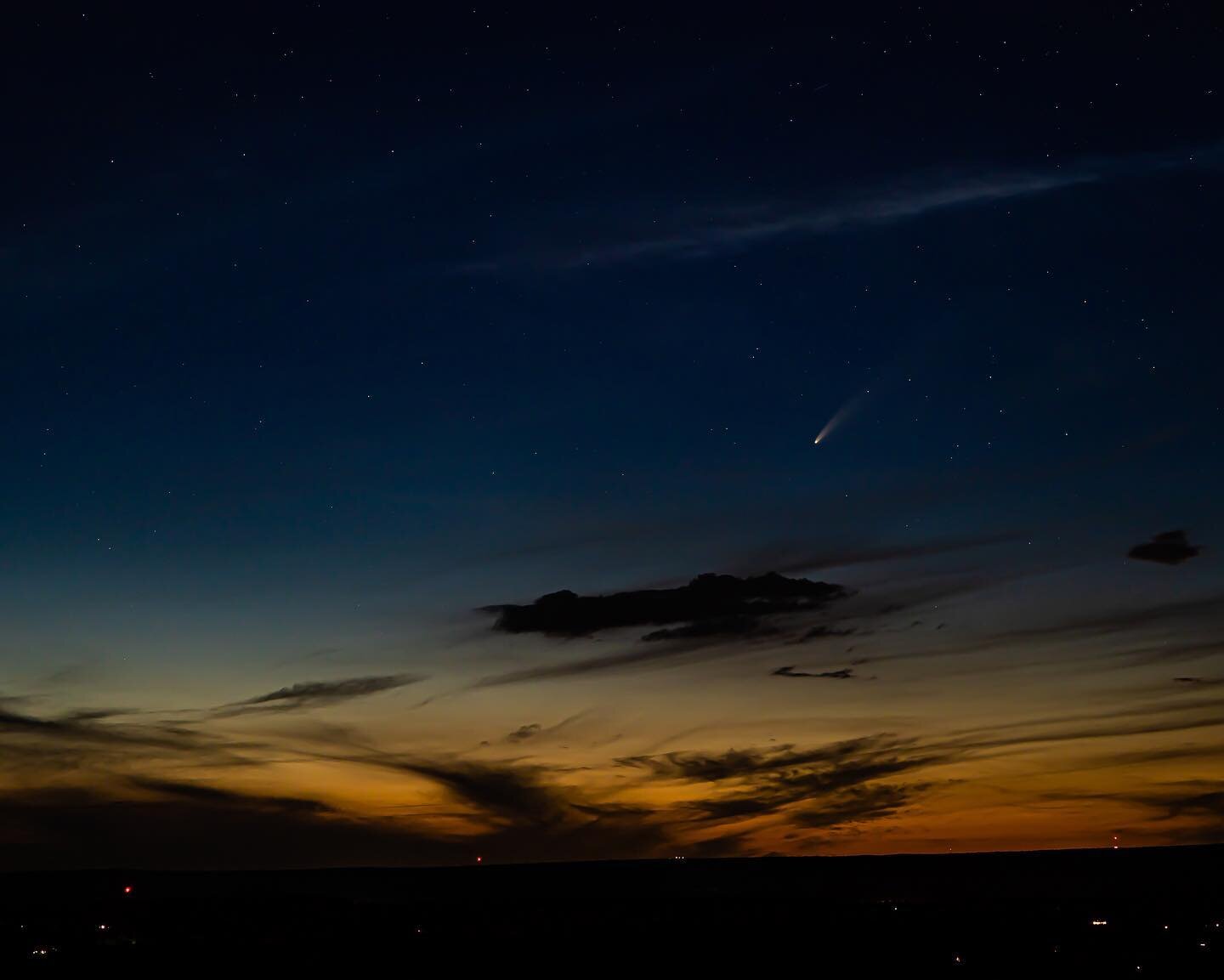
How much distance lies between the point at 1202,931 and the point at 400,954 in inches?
3736

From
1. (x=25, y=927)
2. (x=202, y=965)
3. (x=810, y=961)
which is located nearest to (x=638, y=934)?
(x=810, y=961)

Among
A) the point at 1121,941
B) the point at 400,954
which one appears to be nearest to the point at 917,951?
the point at 1121,941

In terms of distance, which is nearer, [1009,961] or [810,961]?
[1009,961]

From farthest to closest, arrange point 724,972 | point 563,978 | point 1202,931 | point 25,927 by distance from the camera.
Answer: point 25,927 → point 1202,931 → point 724,972 → point 563,978

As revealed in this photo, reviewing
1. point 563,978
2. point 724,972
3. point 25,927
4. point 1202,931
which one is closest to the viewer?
point 563,978

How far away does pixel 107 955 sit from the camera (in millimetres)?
136000

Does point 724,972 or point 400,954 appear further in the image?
point 400,954

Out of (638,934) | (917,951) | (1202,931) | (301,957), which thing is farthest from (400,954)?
(1202,931)

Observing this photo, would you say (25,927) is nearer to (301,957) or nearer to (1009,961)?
(301,957)

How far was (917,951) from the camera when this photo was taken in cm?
14800

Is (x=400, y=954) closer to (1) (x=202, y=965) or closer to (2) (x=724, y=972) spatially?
(1) (x=202, y=965)

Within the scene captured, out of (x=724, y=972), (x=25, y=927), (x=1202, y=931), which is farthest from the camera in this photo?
(x=25, y=927)

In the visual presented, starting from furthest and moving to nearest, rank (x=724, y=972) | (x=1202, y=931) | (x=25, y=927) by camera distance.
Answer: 1. (x=25, y=927)
2. (x=1202, y=931)
3. (x=724, y=972)

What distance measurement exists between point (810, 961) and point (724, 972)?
1269 centimetres
